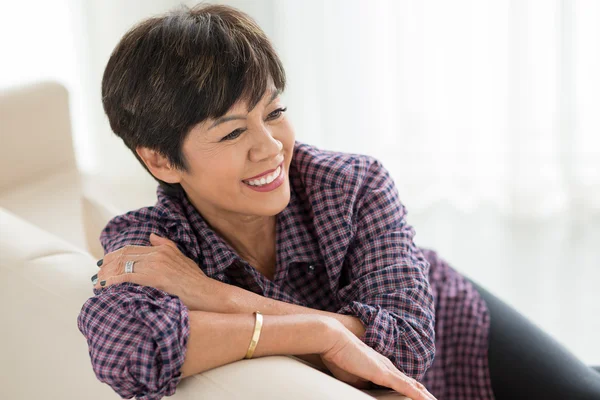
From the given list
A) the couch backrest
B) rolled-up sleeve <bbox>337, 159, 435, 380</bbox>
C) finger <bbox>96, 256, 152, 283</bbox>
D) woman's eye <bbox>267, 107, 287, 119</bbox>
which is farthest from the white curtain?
finger <bbox>96, 256, 152, 283</bbox>

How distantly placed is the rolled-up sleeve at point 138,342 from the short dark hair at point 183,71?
1.08ft

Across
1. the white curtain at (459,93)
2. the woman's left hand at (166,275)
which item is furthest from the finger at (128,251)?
the white curtain at (459,93)

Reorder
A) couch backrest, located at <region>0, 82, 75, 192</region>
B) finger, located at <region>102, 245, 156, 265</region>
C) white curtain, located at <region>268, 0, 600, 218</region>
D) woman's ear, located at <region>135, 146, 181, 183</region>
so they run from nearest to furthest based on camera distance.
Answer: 1. finger, located at <region>102, 245, 156, 265</region>
2. woman's ear, located at <region>135, 146, 181, 183</region>
3. couch backrest, located at <region>0, 82, 75, 192</region>
4. white curtain, located at <region>268, 0, 600, 218</region>

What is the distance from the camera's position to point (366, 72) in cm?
320

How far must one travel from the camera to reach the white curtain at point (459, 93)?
3016 millimetres

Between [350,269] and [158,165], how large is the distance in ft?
1.41

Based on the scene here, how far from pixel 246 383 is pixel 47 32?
259 cm

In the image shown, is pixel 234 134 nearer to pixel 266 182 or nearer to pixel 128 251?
pixel 266 182

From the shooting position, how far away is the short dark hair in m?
1.36

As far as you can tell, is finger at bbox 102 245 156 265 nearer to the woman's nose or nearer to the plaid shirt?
the plaid shirt

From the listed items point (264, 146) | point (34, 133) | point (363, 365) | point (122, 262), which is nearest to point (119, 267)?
point (122, 262)

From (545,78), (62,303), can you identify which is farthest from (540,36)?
(62,303)

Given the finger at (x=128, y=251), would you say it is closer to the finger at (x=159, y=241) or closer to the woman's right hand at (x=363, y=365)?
the finger at (x=159, y=241)


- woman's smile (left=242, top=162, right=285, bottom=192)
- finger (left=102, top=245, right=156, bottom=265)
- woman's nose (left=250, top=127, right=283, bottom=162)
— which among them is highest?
woman's nose (left=250, top=127, right=283, bottom=162)
